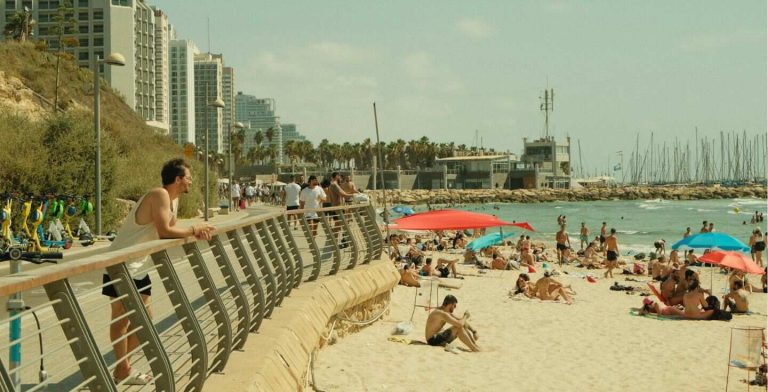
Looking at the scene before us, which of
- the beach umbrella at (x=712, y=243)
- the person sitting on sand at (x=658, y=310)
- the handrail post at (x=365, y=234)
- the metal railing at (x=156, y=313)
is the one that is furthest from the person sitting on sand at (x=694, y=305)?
the metal railing at (x=156, y=313)

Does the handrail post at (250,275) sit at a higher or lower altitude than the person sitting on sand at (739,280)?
higher

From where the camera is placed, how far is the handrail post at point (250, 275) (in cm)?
604

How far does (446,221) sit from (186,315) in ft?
57.1

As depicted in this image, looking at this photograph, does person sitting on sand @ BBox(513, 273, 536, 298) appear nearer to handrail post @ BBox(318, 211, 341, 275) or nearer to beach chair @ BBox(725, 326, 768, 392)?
beach chair @ BBox(725, 326, 768, 392)

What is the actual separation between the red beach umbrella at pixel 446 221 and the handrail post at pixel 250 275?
47.3 feet

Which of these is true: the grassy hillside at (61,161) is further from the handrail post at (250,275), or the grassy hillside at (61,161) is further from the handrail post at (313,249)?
the handrail post at (250,275)

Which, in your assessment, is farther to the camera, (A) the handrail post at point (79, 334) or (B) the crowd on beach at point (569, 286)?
(B) the crowd on beach at point (569, 286)

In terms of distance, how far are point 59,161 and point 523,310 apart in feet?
49.4

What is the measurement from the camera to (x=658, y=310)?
1878 centimetres

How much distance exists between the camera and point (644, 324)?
57.3 feet

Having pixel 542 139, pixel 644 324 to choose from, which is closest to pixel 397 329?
pixel 644 324

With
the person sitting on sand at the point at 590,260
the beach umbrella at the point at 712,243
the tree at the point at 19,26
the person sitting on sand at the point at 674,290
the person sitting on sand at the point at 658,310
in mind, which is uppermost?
the tree at the point at 19,26

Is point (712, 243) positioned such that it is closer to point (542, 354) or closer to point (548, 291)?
point (548, 291)

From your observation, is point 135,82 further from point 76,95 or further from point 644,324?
point 644,324
